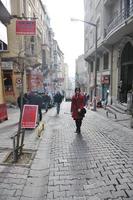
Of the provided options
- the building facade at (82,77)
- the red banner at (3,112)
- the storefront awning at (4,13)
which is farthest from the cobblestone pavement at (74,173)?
the building facade at (82,77)

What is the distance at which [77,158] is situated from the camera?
20.6ft

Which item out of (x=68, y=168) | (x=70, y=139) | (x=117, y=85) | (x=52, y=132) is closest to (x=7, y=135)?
(x=52, y=132)

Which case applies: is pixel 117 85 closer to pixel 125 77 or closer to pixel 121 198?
pixel 125 77

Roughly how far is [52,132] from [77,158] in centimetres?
387

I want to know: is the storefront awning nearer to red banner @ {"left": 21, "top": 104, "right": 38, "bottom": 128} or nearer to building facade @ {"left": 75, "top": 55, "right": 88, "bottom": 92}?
red banner @ {"left": 21, "top": 104, "right": 38, "bottom": 128}

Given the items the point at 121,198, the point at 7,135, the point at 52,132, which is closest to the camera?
the point at 121,198

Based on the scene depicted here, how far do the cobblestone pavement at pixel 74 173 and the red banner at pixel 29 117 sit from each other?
2525 mm

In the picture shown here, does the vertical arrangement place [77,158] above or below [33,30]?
below

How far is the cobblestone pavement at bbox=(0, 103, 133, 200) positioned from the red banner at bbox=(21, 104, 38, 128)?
2.53 metres

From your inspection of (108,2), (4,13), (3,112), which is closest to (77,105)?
(3,112)

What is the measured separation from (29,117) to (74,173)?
580cm

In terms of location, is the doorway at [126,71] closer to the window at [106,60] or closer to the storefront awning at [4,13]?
the window at [106,60]

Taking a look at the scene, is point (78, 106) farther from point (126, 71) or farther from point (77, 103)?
point (126, 71)

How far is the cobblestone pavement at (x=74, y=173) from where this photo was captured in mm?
4332
